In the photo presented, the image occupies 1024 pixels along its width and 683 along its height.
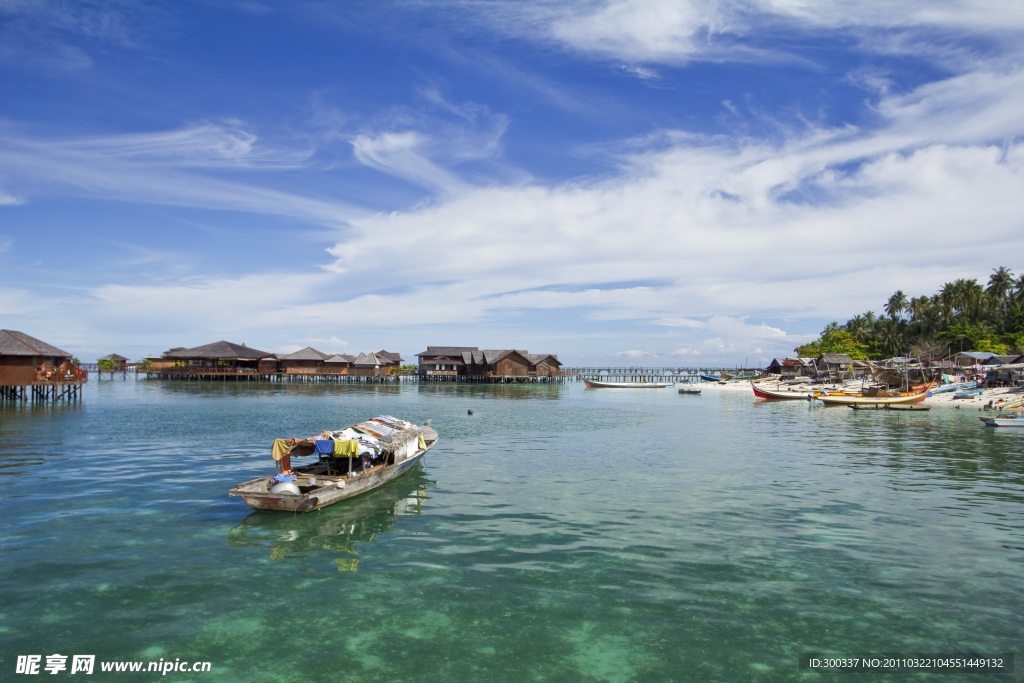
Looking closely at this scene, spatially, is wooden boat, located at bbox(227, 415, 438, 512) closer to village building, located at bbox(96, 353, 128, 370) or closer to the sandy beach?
the sandy beach

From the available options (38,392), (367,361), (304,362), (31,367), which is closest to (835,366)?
(367,361)

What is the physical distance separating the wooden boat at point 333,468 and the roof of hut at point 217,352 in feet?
264

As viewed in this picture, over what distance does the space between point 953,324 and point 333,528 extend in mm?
96739

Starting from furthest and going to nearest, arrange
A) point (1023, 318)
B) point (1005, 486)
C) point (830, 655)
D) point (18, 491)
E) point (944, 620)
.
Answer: point (1023, 318), point (1005, 486), point (18, 491), point (944, 620), point (830, 655)

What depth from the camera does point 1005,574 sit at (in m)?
11.4

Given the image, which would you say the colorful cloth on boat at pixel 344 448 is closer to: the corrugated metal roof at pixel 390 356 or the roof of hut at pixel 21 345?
the roof of hut at pixel 21 345

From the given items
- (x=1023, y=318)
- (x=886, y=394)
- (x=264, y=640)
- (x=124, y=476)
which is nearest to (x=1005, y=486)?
(x=264, y=640)

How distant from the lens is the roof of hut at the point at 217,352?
9088cm

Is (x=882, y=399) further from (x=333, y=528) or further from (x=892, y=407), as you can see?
(x=333, y=528)

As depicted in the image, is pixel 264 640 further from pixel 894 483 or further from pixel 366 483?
pixel 894 483

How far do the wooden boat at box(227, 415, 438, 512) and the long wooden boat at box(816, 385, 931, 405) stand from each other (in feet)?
158

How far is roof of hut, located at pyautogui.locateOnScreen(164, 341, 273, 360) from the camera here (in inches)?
3578

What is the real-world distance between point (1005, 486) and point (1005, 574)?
1053 cm

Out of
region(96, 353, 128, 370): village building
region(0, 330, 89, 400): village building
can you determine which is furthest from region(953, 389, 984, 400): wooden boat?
region(96, 353, 128, 370): village building
